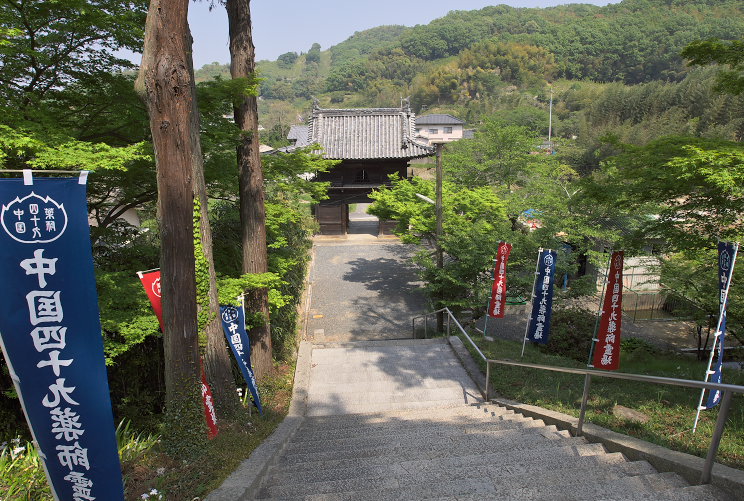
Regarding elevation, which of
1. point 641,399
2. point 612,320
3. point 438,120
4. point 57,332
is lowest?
point 641,399

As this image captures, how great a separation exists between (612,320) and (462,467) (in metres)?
4.88

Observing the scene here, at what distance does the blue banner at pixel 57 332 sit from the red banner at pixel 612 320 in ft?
24.0

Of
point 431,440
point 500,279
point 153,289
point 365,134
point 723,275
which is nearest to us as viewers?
point 431,440

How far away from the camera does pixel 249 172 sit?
8.09m

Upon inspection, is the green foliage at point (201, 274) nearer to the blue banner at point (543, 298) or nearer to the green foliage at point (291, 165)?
the green foliage at point (291, 165)

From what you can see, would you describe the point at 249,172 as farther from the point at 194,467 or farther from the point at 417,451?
the point at 417,451

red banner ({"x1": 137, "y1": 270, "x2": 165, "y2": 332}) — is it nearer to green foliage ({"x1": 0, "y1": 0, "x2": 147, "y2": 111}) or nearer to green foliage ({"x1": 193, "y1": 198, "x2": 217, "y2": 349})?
green foliage ({"x1": 193, "y1": 198, "x2": 217, "y2": 349})

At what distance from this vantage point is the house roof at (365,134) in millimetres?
22547

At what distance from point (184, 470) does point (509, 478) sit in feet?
10.1

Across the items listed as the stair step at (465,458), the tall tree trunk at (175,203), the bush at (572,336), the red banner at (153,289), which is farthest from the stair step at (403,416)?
the bush at (572,336)

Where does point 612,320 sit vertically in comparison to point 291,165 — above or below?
below

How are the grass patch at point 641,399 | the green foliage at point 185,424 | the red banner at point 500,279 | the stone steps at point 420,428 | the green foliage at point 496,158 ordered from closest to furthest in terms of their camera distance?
the grass patch at point 641,399, the green foliage at point 185,424, the stone steps at point 420,428, the red banner at point 500,279, the green foliage at point 496,158

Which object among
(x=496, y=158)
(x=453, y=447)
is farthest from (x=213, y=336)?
(x=496, y=158)

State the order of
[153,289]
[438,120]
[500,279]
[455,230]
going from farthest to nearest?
[438,120] < [455,230] < [500,279] < [153,289]
